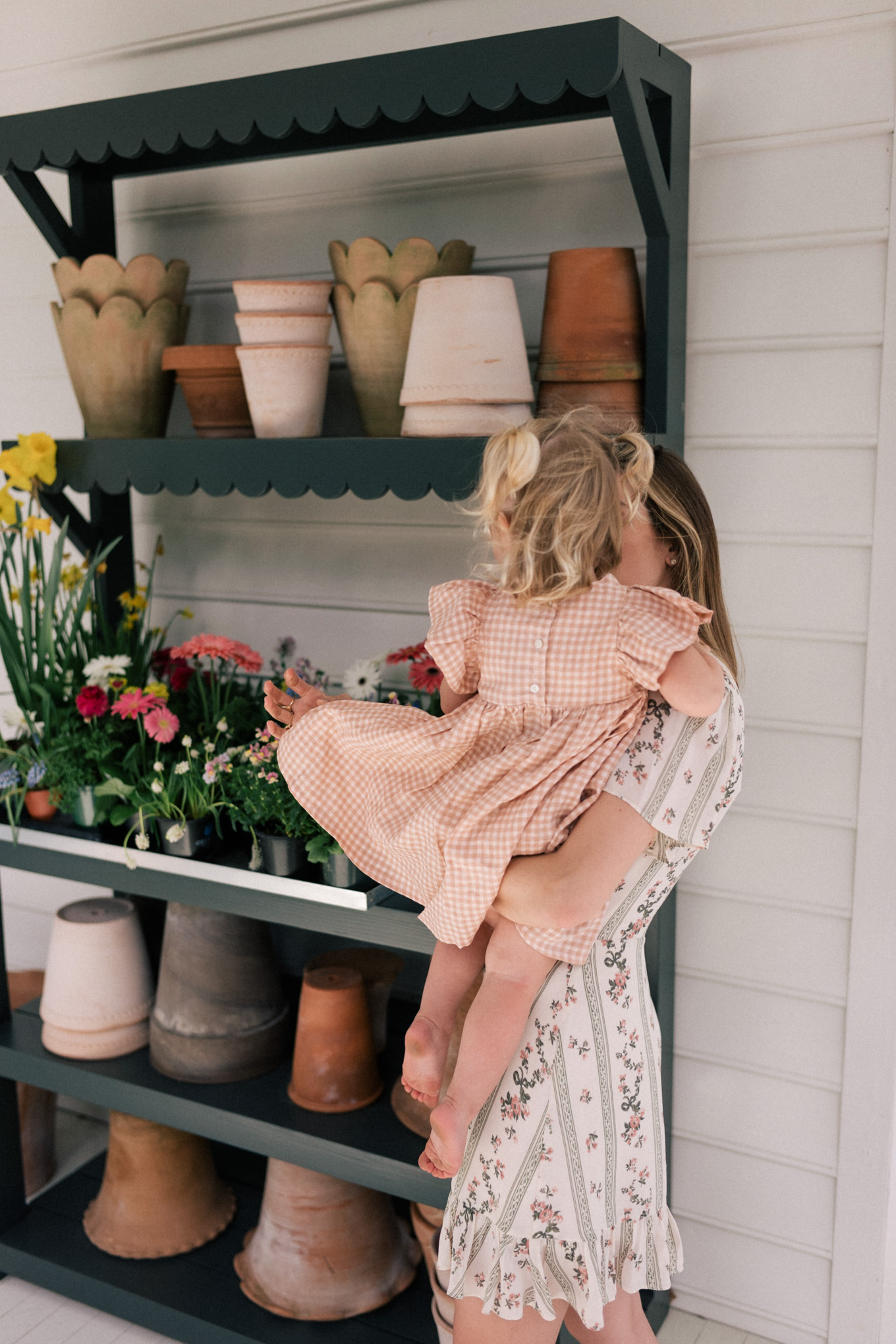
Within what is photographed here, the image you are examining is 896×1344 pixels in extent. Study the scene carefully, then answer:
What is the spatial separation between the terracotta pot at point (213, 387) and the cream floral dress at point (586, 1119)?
97 centimetres

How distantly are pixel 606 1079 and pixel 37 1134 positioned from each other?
4.99 ft

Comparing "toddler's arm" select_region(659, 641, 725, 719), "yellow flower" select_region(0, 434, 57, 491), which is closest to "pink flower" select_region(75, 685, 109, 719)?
"yellow flower" select_region(0, 434, 57, 491)

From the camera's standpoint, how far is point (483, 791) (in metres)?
1.29

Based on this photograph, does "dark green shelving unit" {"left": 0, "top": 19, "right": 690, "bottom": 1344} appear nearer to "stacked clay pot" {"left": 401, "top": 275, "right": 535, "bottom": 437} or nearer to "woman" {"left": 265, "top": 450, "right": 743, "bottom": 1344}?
"stacked clay pot" {"left": 401, "top": 275, "right": 535, "bottom": 437}

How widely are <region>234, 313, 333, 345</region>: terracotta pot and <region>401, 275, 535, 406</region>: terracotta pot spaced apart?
24cm

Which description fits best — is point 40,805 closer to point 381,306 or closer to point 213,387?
point 213,387

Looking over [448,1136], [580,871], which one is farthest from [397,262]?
[448,1136]

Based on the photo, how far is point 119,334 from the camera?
1878 mm

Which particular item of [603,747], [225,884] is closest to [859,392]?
[603,747]

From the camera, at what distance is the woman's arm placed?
120 centimetres

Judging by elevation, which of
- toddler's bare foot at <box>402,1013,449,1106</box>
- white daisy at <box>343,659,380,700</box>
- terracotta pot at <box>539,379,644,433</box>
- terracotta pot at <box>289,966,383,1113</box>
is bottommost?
terracotta pot at <box>289,966,383,1113</box>

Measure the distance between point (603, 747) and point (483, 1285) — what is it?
0.66m

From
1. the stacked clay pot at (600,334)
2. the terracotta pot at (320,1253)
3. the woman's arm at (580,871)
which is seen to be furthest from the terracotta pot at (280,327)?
the terracotta pot at (320,1253)

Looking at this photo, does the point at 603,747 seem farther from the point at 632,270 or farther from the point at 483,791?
the point at 632,270
